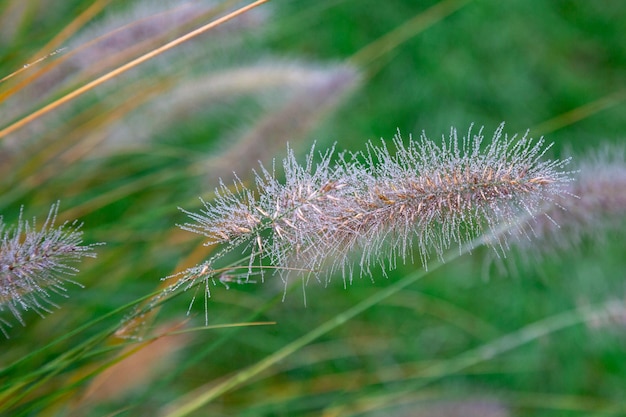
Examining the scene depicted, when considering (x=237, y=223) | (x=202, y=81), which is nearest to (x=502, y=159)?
(x=237, y=223)

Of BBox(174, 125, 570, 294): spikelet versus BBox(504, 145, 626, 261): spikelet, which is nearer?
BBox(174, 125, 570, 294): spikelet

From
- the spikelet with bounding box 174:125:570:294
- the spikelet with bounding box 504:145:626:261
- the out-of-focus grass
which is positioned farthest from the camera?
the out-of-focus grass

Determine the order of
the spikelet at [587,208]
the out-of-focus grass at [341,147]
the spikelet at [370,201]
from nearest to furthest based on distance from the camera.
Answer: the spikelet at [370,201] → the spikelet at [587,208] → the out-of-focus grass at [341,147]

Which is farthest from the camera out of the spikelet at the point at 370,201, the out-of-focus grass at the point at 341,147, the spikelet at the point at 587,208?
the out-of-focus grass at the point at 341,147

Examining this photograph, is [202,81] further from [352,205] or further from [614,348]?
[614,348]

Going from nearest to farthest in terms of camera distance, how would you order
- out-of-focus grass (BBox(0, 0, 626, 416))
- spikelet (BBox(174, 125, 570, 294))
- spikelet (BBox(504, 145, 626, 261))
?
spikelet (BBox(174, 125, 570, 294))
spikelet (BBox(504, 145, 626, 261))
out-of-focus grass (BBox(0, 0, 626, 416))

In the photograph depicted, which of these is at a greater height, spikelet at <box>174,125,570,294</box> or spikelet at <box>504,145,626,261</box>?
spikelet at <box>504,145,626,261</box>

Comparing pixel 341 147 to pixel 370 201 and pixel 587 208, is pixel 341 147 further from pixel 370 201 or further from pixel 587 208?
pixel 370 201

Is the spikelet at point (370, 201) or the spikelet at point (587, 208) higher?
the spikelet at point (587, 208)
